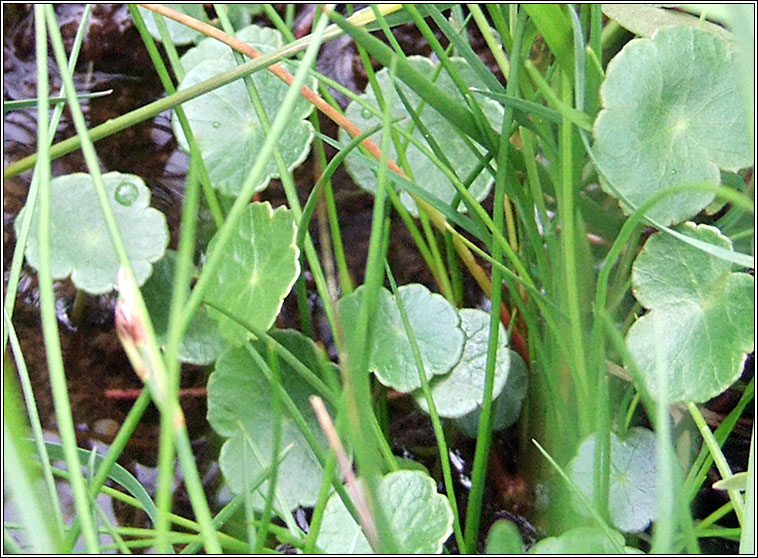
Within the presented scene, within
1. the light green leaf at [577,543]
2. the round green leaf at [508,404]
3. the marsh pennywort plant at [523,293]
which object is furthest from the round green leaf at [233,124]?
the light green leaf at [577,543]

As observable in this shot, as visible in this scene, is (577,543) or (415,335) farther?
(415,335)

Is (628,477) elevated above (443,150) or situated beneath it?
situated beneath

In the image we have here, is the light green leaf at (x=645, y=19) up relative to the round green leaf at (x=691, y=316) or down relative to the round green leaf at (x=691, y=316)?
up

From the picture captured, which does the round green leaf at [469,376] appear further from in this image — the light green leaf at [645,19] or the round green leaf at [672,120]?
the light green leaf at [645,19]

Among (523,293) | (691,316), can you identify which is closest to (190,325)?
(523,293)

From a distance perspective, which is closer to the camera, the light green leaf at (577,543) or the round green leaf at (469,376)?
the light green leaf at (577,543)

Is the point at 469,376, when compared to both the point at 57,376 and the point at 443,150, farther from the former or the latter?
the point at 57,376

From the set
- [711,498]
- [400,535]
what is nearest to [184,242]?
[400,535]
